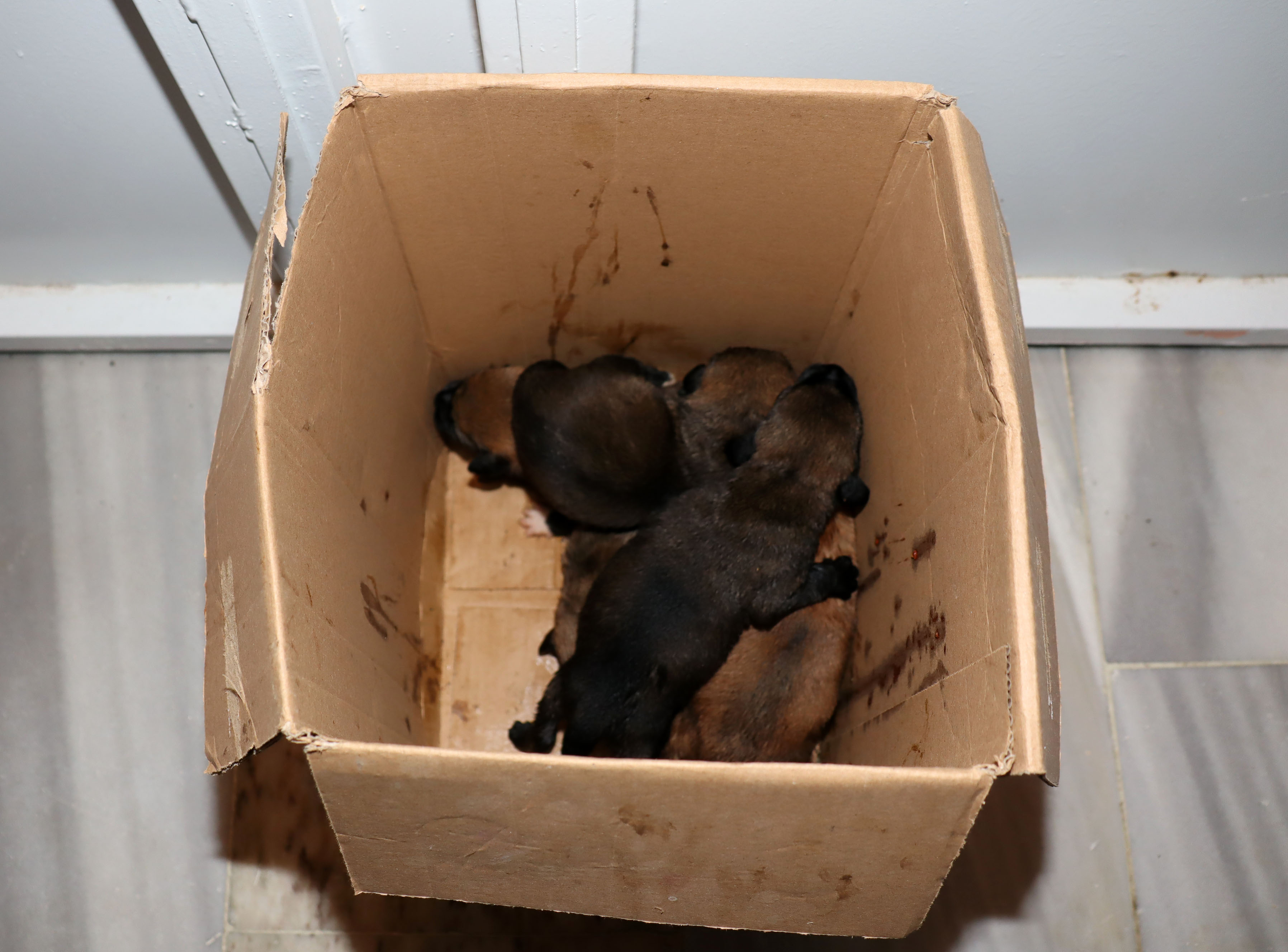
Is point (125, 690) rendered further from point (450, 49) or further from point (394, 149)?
point (450, 49)

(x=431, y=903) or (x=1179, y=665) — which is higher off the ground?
(x=1179, y=665)

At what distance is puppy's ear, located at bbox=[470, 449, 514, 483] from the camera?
167 cm

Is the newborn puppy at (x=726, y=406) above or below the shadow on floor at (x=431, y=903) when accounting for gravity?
above

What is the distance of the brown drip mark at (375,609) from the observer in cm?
131

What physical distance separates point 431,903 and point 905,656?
0.90 meters

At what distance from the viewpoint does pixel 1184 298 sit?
1848 mm

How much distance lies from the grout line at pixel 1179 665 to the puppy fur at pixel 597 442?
872mm

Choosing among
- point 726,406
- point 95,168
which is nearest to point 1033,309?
point 726,406

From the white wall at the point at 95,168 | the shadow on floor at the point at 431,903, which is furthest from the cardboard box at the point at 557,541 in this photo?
the white wall at the point at 95,168

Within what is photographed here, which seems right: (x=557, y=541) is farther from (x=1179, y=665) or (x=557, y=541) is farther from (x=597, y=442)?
(x=1179, y=665)

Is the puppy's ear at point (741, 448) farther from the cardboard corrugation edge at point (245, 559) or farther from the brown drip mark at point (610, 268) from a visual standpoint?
the cardboard corrugation edge at point (245, 559)

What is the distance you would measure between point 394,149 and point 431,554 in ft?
2.34

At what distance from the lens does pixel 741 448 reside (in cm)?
163

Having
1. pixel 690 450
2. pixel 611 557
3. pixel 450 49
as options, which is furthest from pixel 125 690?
pixel 450 49
